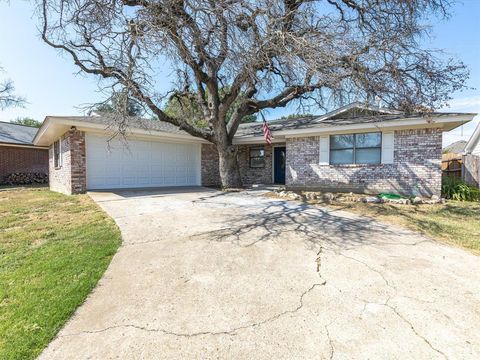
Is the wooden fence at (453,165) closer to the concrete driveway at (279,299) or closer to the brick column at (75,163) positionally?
the concrete driveway at (279,299)

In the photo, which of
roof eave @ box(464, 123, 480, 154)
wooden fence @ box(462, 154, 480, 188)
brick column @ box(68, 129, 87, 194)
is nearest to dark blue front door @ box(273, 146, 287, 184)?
wooden fence @ box(462, 154, 480, 188)

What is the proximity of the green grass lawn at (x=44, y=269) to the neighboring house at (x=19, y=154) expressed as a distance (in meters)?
14.0

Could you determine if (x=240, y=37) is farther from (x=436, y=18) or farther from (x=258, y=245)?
(x=436, y=18)

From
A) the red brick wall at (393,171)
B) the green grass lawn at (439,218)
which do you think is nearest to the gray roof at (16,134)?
the red brick wall at (393,171)

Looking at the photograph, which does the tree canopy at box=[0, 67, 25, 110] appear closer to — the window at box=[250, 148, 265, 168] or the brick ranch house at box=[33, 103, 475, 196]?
the brick ranch house at box=[33, 103, 475, 196]

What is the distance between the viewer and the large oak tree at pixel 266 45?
5199 mm

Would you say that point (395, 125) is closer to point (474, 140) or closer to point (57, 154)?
point (474, 140)

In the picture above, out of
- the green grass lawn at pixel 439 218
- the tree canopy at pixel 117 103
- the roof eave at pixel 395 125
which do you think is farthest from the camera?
the roof eave at pixel 395 125

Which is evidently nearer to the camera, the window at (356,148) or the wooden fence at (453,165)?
the window at (356,148)

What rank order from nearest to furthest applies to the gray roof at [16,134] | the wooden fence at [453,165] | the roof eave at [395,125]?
the roof eave at [395,125] → the wooden fence at [453,165] → the gray roof at [16,134]

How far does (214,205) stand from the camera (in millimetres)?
7398

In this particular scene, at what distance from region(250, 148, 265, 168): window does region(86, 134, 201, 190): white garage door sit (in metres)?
3.11

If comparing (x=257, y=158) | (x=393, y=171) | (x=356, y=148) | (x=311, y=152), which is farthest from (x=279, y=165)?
(x=393, y=171)

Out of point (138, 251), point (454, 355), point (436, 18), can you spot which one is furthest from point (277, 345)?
point (436, 18)
